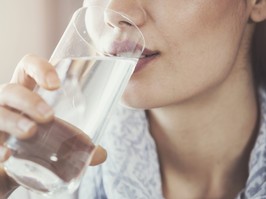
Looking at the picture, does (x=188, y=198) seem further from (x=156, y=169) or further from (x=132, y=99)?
(x=132, y=99)

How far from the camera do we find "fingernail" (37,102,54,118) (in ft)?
1.73

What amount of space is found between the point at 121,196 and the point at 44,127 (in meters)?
0.50

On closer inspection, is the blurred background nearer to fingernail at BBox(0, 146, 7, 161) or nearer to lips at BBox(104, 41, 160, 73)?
lips at BBox(104, 41, 160, 73)

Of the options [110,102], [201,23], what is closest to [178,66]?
[201,23]

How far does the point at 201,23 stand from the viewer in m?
0.81

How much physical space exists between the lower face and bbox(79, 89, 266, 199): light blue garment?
222mm

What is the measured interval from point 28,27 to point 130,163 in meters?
0.81

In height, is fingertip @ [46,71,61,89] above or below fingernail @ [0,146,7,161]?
above

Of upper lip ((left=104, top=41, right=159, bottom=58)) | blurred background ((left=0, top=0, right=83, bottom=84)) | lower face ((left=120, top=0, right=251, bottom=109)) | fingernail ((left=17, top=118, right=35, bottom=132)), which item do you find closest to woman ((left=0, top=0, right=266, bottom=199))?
lower face ((left=120, top=0, right=251, bottom=109))

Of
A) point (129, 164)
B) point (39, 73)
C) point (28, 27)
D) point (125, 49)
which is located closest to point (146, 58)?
point (125, 49)

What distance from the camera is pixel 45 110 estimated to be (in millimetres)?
533

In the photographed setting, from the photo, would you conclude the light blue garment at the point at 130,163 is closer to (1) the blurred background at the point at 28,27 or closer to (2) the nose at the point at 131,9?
(2) the nose at the point at 131,9

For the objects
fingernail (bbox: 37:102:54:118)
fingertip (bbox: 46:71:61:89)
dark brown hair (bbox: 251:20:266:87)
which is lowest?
dark brown hair (bbox: 251:20:266:87)

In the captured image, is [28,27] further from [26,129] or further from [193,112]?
[26,129]
